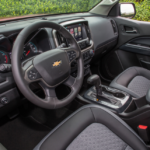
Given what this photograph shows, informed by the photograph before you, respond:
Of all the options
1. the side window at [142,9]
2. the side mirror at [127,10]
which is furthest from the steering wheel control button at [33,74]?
the side window at [142,9]

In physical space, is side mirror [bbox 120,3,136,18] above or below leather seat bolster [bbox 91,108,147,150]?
above

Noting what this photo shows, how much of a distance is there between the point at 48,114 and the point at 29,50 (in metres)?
0.82

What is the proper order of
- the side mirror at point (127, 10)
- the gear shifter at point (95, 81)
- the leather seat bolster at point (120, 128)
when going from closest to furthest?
the leather seat bolster at point (120, 128)
the gear shifter at point (95, 81)
the side mirror at point (127, 10)

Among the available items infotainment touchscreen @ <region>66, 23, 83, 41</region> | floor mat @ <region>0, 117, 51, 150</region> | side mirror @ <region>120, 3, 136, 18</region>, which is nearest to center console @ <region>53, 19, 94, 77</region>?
infotainment touchscreen @ <region>66, 23, 83, 41</region>

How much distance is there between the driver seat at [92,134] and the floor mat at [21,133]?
0.76 m

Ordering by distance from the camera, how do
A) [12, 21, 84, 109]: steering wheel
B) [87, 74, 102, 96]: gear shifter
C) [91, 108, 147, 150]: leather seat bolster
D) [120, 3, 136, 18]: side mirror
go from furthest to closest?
[120, 3, 136, 18]: side mirror < [87, 74, 102, 96]: gear shifter < [91, 108, 147, 150]: leather seat bolster < [12, 21, 84, 109]: steering wheel

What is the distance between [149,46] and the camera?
2020mm

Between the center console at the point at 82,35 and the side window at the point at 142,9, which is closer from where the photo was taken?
the center console at the point at 82,35

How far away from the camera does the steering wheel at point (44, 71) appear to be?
782mm

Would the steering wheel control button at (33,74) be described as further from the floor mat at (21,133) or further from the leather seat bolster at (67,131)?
the floor mat at (21,133)

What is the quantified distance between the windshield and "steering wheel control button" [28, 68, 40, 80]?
0.68m

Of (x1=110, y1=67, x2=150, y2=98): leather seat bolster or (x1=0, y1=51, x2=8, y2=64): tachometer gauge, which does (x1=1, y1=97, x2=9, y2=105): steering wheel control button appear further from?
(x1=110, y1=67, x2=150, y2=98): leather seat bolster

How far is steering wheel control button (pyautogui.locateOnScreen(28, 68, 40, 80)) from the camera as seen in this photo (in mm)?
858

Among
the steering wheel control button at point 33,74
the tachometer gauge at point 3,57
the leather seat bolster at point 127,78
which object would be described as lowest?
the leather seat bolster at point 127,78
